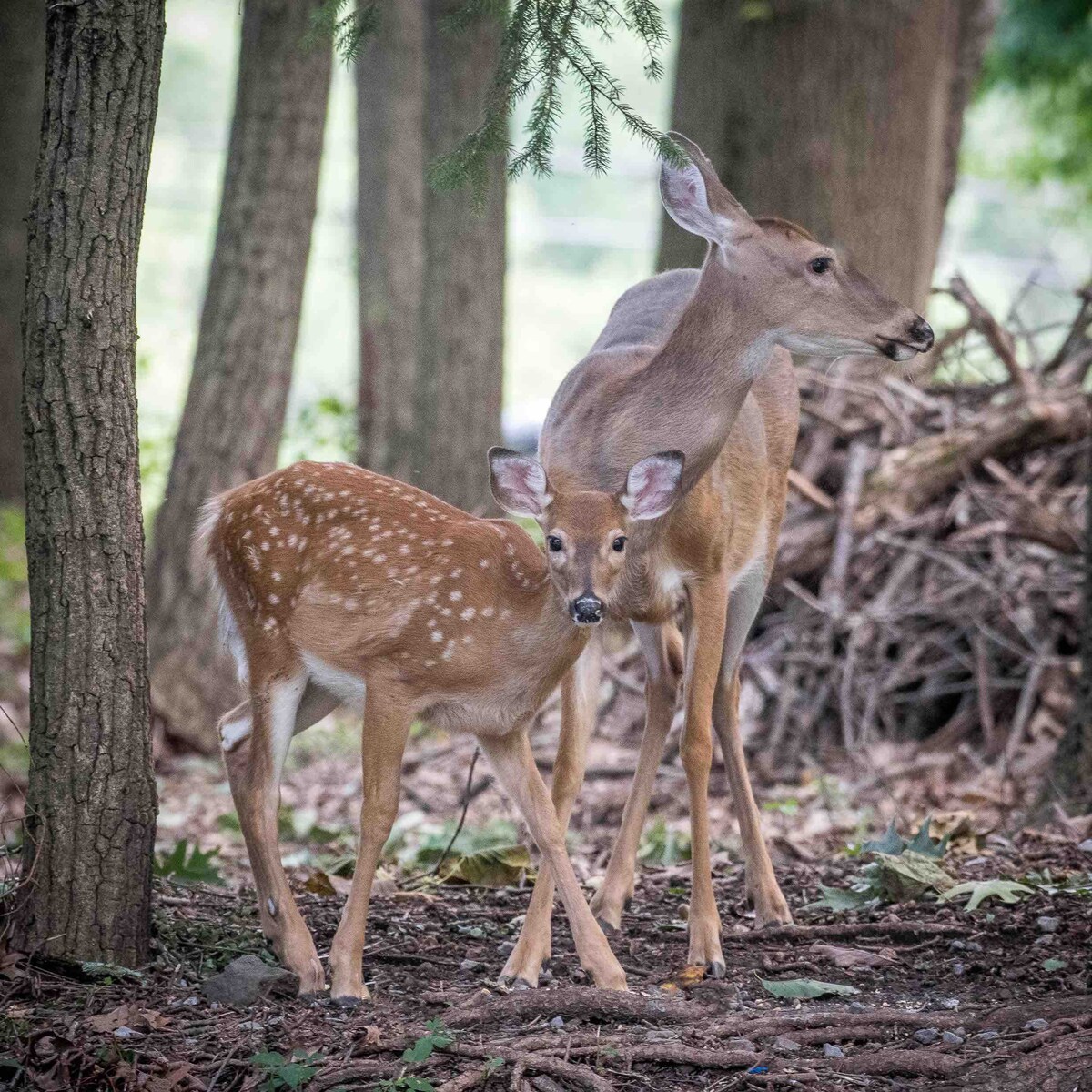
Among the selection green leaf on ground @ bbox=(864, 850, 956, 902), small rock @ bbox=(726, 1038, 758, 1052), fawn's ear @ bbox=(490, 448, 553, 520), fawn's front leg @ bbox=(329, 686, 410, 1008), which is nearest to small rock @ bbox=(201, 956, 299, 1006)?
fawn's front leg @ bbox=(329, 686, 410, 1008)

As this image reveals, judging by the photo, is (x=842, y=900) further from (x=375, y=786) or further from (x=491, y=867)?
(x=375, y=786)

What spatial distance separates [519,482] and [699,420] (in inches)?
25.7

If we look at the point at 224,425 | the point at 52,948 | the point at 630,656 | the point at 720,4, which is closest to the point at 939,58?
the point at 720,4

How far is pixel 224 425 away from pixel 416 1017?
5.26 m

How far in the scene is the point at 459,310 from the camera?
11.1 meters

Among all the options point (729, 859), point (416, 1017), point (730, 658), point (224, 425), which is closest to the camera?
point (416, 1017)

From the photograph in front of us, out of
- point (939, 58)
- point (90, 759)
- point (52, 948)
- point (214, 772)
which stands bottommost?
point (214, 772)

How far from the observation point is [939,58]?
10812 mm

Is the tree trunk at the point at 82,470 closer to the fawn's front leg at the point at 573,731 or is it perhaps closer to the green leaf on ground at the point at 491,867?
the fawn's front leg at the point at 573,731

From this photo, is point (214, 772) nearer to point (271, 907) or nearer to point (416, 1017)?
point (271, 907)

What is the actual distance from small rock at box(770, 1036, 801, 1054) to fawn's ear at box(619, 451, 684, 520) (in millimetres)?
1560

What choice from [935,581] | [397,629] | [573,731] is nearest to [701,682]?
[573,731]

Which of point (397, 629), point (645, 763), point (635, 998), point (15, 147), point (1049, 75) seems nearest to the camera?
point (635, 998)

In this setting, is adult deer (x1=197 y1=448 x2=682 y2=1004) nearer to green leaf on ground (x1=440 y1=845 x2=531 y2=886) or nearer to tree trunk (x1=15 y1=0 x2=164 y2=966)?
tree trunk (x1=15 y1=0 x2=164 y2=966)
